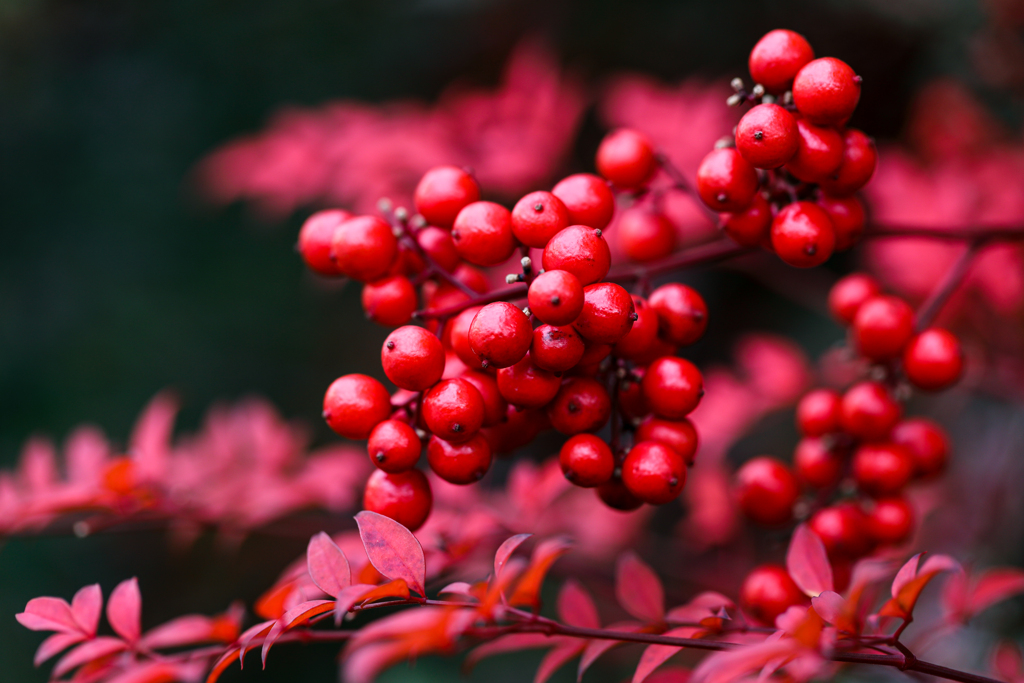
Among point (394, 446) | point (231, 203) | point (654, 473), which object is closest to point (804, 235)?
point (654, 473)

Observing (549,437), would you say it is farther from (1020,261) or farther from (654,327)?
(654,327)

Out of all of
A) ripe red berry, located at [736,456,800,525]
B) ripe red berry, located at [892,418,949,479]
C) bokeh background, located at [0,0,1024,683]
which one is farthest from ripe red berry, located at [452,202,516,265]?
bokeh background, located at [0,0,1024,683]

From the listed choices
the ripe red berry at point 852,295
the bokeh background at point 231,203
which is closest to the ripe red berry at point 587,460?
the ripe red berry at point 852,295

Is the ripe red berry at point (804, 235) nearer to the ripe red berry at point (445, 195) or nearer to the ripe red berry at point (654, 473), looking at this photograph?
the ripe red berry at point (654, 473)

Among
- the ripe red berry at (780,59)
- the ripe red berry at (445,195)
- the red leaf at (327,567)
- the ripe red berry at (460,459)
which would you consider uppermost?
the ripe red berry at (780,59)

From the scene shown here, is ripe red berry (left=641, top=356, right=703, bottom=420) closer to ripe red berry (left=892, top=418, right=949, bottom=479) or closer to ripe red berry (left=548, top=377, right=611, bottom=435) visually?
ripe red berry (left=548, top=377, right=611, bottom=435)

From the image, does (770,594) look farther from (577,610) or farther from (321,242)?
(321,242)

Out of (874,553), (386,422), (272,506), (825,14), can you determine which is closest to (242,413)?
(272,506)
